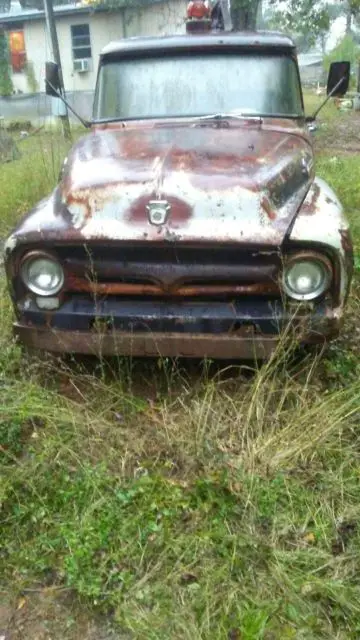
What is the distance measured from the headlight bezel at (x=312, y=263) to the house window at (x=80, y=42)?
73.6ft

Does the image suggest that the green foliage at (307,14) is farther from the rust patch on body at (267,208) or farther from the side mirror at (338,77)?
the rust patch on body at (267,208)

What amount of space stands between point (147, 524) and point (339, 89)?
13.2ft

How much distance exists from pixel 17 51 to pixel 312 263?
25.0 m

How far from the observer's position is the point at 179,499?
109 inches

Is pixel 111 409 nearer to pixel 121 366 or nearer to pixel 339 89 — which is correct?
pixel 121 366

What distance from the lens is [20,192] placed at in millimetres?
7312

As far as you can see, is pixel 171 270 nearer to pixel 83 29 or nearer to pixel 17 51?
pixel 83 29

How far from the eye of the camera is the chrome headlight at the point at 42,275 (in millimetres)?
3303

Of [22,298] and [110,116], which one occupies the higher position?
[110,116]

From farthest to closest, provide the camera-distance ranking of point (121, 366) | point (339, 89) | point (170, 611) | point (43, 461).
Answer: point (339, 89) < point (121, 366) < point (43, 461) < point (170, 611)

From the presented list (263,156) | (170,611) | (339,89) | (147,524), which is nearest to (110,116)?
(263,156)

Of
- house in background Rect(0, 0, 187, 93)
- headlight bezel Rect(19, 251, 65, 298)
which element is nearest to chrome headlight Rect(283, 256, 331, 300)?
headlight bezel Rect(19, 251, 65, 298)

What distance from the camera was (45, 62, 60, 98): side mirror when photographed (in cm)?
533

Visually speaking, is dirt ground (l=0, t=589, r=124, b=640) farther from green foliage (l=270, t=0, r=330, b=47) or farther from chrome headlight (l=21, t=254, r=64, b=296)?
green foliage (l=270, t=0, r=330, b=47)
